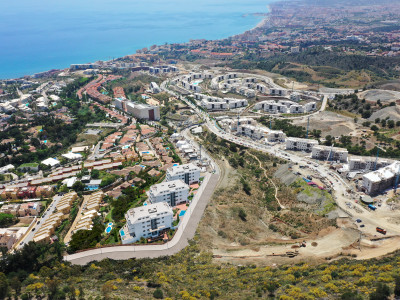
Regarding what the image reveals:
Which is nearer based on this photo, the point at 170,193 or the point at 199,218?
the point at 199,218

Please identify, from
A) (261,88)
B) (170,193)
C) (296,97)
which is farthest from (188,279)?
(261,88)

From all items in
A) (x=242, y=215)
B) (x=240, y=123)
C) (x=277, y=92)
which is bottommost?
(x=242, y=215)

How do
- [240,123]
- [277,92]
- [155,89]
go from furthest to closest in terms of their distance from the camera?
[155,89] < [277,92] < [240,123]

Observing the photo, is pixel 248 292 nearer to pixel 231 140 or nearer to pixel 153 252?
pixel 153 252

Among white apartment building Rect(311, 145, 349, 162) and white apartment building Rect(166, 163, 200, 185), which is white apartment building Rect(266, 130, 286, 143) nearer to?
white apartment building Rect(311, 145, 349, 162)

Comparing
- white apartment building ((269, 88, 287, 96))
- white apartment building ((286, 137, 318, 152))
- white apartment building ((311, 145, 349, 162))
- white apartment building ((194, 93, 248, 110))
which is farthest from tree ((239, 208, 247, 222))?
white apartment building ((269, 88, 287, 96))

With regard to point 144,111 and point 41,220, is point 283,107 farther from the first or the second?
point 41,220

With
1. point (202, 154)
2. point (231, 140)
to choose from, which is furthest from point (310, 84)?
point (202, 154)
